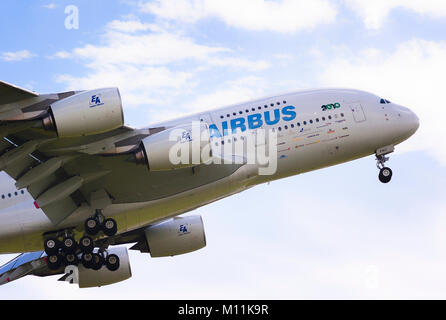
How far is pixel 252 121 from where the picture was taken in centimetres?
2786

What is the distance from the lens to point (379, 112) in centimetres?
3000

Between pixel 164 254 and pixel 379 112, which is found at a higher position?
pixel 379 112

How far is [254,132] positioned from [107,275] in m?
10.7

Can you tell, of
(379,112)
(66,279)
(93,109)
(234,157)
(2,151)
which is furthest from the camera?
(66,279)

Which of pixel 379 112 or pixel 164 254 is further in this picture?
pixel 164 254

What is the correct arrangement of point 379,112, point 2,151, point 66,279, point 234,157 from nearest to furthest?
point 2,151
point 234,157
point 379,112
point 66,279

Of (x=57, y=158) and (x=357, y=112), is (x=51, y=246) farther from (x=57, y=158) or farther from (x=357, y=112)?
(x=357, y=112)

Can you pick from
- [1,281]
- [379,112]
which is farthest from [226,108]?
[1,281]

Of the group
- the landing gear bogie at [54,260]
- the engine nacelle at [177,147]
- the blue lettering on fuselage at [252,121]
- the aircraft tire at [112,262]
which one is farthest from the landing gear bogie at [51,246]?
the blue lettering on fuselage at [252,121]

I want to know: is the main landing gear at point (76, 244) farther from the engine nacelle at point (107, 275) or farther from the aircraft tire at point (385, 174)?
the aircraft tire at point (385, 174)

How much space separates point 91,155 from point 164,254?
8.48m

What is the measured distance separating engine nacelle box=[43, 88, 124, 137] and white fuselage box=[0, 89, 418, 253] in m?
4.49

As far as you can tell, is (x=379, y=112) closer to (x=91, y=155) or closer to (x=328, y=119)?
(x=328, y=119)

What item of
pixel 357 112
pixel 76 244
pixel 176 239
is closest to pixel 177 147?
pixel 76 244
